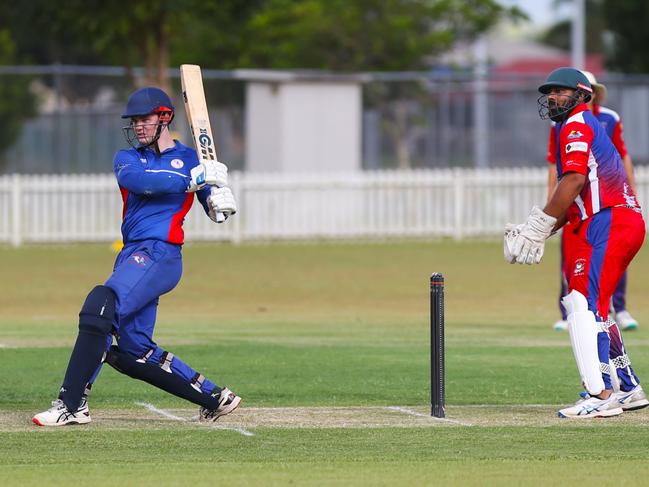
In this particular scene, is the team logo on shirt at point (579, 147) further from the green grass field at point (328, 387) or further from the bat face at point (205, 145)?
the bat face at point (205, 145)

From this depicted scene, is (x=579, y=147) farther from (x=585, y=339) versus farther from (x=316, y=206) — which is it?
(x=316, y=206)

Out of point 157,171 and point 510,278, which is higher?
point 157,171

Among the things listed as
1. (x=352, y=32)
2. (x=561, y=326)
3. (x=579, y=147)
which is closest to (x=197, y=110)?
(x=579, y=147)

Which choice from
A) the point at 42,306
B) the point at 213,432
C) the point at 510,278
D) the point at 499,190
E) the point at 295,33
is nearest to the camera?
the point at 213,432

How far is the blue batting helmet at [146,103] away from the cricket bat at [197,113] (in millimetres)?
389

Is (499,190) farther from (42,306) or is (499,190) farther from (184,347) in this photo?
(184,347)

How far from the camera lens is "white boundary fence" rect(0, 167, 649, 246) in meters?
25.3

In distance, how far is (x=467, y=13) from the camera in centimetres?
4509

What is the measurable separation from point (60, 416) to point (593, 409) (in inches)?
120

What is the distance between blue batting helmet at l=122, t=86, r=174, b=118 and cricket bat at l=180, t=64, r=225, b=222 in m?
0.39

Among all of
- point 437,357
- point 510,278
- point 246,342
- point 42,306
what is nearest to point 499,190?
point 510,278

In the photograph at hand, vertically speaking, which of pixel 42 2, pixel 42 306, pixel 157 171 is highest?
pixel 42 2

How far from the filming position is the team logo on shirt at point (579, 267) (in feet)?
29.9

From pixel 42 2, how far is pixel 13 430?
1952 cm
